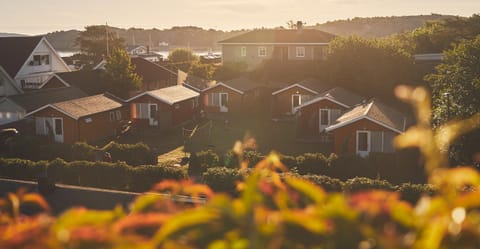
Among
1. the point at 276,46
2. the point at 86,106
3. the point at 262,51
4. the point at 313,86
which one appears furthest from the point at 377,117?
the point at 262,51

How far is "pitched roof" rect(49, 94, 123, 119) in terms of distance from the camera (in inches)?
1198

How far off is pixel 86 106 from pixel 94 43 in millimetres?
42161

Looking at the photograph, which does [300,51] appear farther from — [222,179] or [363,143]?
[222,179]

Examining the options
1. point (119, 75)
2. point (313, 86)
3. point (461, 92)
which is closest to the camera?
point (461, 92)

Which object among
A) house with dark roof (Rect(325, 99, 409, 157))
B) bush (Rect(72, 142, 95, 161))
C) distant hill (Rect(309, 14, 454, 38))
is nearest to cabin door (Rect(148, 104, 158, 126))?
bush (Rect(72, 142, 95, 161))

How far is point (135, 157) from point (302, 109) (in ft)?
38.0

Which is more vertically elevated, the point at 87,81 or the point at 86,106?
the point at 87,81

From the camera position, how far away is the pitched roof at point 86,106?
1198 inches

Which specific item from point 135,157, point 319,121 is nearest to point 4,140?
point 135,157

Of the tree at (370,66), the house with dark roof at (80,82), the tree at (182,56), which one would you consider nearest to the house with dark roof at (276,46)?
the tree at (370,66)

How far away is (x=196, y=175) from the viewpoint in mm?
22703

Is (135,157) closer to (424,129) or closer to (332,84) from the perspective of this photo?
(332,84)

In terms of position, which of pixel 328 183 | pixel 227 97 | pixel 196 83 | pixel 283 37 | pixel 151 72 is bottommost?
pixel 328 183

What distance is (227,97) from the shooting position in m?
40.1
